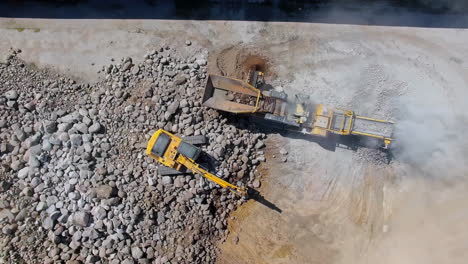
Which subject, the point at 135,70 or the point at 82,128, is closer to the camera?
the point at 82,128

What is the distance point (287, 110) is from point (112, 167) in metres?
8.51

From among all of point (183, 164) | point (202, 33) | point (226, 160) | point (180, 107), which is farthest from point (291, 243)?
point (202, 33)

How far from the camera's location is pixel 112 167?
18203mm

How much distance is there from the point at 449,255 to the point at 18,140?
2028cm

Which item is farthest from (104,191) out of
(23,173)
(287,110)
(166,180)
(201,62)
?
(287,110)

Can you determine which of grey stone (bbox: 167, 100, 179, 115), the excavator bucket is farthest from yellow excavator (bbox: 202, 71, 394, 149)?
grey stone (bbox: 167, 100, 179, 115)

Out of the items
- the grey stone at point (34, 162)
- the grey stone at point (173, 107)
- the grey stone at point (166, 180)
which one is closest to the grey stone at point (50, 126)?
the grey stone at point (34, 162)

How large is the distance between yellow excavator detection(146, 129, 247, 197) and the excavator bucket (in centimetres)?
241

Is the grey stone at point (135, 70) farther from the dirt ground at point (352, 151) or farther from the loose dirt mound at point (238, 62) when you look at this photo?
the loose dirt mound at point (238, 62)

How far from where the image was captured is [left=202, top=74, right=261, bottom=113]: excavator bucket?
18.2m

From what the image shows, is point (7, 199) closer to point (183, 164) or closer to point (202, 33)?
point (183, 164)

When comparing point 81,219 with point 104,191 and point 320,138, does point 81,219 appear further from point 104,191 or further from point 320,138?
point 320,138

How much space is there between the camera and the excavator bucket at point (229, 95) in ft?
59.7

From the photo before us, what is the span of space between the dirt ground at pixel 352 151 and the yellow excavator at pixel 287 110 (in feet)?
3.78
